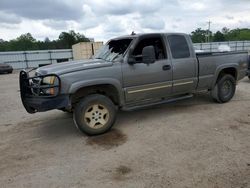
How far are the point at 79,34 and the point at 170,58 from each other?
7985cm

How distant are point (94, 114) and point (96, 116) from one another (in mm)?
58

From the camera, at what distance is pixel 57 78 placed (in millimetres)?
4582

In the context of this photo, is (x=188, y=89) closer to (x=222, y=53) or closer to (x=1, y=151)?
(x=222, y=53)

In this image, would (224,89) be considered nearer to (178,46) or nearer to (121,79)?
(178,46)

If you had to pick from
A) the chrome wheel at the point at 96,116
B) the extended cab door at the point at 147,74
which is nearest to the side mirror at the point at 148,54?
the extended cab door at the point at 147,74

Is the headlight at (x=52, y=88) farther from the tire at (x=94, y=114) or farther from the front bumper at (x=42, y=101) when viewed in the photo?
the tire at (x=94, y=114)

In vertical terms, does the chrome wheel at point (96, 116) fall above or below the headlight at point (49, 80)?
below

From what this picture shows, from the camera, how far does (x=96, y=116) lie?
499cm

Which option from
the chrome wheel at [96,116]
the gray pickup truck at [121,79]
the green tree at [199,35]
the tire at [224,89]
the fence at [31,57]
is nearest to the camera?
the gray pickup truck at [121,79]

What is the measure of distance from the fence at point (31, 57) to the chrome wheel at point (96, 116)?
2978 cm

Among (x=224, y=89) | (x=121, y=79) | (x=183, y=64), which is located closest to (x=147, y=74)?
(x=121, y=79)

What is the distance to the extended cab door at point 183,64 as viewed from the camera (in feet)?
19.4

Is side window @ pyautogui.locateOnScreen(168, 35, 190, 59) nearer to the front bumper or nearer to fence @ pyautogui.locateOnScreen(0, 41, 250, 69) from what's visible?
the front bumper

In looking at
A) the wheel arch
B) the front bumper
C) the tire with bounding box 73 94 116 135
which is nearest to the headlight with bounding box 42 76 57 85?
the front bumper
